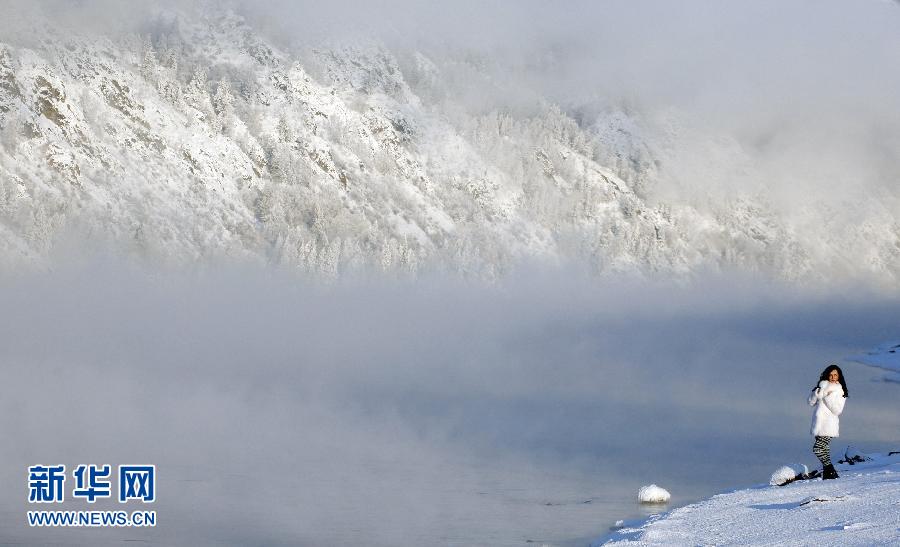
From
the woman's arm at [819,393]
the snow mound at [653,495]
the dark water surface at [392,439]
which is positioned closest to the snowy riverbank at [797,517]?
the woman's arm at [819,393]

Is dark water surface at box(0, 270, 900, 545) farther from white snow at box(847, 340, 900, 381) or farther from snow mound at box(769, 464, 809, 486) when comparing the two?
white snow at box(847, 340, 900, 381)

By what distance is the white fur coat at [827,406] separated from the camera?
29.6 m

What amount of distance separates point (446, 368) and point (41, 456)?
97.6 metres

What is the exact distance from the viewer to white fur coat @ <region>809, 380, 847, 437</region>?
29.6 m

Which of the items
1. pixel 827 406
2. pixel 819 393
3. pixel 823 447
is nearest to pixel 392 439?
pixel 823 447

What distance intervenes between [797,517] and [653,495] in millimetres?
15953

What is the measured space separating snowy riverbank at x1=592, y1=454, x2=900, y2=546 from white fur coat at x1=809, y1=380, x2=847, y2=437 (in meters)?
1.72

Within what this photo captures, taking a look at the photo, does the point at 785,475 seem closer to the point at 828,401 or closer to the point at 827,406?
the point at 827,406

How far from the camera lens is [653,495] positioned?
4278 cm

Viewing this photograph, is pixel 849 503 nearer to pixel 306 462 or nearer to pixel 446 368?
pixel 306 462

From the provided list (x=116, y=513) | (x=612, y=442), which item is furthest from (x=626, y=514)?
(x=612, y=442)

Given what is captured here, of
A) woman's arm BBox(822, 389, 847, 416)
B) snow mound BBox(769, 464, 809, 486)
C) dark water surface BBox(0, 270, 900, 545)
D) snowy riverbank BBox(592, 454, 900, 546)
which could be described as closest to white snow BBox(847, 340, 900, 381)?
dark water surface BBox(0, 270, 900, 545)

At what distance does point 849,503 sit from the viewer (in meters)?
27.3

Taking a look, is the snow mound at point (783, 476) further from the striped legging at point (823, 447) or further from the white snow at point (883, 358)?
the white snow at point (883, 358)
